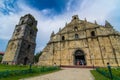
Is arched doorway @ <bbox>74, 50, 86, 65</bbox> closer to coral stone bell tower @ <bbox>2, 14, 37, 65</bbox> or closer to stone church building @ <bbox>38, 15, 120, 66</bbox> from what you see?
stone church building @ <bbox>38, 15, 120, 66</bbox>

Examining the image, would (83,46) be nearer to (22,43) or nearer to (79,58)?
(79,58)

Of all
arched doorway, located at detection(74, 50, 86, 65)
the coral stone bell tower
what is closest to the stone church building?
arched doorway, located at detection(74, 50, 86, 65)

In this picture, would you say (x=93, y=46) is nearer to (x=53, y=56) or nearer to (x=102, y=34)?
(x=102, y=34)

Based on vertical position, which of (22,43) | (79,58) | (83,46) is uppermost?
(22,43)

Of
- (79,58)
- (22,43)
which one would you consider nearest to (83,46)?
(79,58)

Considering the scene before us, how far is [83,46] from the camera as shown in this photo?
25531 millimetres

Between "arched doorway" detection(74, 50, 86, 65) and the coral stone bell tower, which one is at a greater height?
the coral stone bell tower

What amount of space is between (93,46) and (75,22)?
432 inches

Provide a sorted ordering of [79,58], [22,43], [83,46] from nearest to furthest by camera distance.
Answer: [83,46] → [79,58] → [22,43]

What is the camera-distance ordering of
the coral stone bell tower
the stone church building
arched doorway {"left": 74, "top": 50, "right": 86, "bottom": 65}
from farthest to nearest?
the coral stone bell tower, arched doorway {"left": 74, "top": 50, "right": 86, "bottom": 65}, the stone church building

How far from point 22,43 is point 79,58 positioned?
1920 cm

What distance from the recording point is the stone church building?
22072mm

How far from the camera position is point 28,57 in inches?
1299

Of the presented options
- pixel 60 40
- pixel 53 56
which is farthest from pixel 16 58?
pixel 60 40
